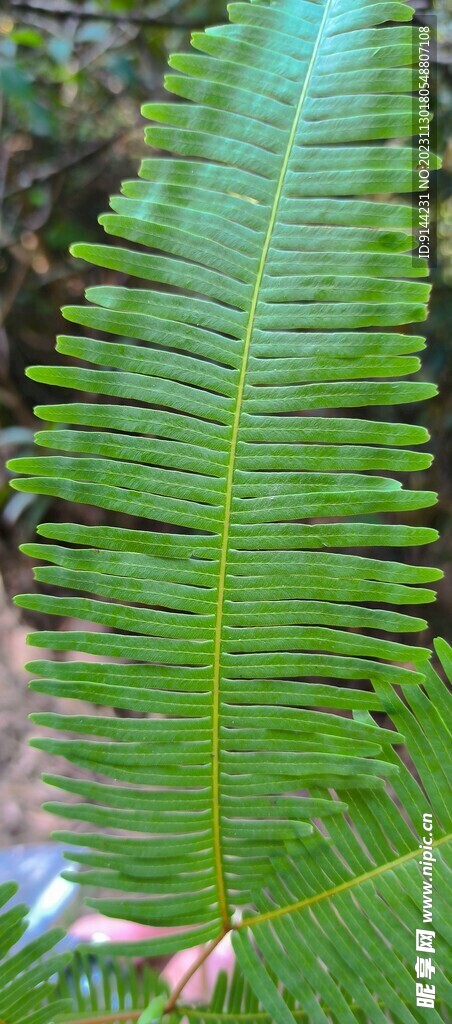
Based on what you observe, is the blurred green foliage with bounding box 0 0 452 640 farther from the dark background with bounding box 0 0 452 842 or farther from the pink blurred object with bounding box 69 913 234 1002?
the pink blurred object with bounding box 69 913 234 1002

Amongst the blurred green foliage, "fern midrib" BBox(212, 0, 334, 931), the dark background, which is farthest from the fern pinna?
the blurred green foliage

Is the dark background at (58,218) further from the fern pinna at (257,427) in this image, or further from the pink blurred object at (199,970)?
the fern pinna at (257,427)

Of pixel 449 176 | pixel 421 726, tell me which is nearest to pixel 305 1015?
pixel 421 726

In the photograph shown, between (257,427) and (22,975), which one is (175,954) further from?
(257,427)

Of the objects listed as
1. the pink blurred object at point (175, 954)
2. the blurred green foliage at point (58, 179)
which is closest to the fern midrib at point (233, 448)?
the pink blurred object at point (175, 954)

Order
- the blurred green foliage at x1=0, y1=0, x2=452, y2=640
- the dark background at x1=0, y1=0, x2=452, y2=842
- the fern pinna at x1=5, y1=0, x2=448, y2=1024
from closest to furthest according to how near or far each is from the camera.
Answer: the fern pinna at x1=5, y1=0, x2=448, y2=1024 < the dark background at x1=0, y1=0, x2=452, y2=842 < the blurred green foliage at x1=0, y1=0, x2=452, y2=640

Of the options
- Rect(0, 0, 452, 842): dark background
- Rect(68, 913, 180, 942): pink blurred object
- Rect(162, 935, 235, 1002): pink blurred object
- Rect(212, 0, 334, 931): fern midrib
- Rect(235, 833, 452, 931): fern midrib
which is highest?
Rect(0, 0, 452, 842): dark background
